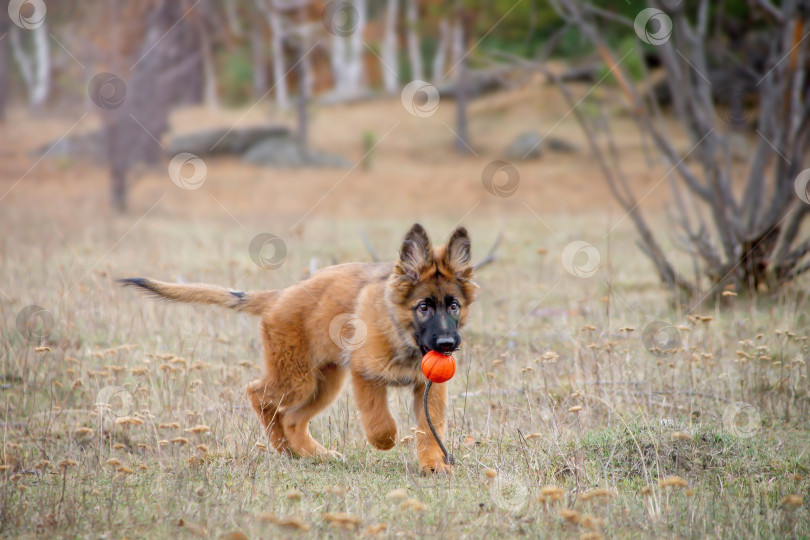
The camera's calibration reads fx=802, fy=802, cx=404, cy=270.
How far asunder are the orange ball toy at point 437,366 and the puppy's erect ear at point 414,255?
0.61 m

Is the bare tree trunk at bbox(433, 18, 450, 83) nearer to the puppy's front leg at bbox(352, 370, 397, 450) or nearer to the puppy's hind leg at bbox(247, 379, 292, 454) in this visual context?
the puppy's hind leg at bbox(247, 379, 292, 454)

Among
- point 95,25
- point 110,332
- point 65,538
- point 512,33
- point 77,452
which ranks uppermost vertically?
point 512,33

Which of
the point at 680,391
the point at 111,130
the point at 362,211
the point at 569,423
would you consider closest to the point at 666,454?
the point at 569,423

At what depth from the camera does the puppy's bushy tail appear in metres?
5.02

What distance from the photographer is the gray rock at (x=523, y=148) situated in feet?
98.2

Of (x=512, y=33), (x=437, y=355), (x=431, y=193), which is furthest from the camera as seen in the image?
(x=512, y=33)

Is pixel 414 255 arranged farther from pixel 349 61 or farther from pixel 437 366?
pixel 349 61

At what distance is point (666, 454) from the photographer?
4.50 meters

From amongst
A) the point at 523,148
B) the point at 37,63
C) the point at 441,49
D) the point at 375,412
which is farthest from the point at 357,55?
the point at 375,412

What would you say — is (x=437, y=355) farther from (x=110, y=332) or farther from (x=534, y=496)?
(x=110, y=332)

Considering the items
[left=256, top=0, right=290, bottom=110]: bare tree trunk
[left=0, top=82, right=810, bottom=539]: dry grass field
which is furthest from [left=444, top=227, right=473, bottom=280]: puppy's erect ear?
[left=256, top=0, right=290, bottom=110]: bare tree trunk

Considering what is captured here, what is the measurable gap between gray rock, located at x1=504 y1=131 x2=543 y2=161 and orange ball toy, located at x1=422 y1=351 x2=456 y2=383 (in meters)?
26.2

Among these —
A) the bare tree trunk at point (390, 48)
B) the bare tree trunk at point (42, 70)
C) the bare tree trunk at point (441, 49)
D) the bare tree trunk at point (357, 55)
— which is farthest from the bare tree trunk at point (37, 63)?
the bare tree trunk at point (441, 49)

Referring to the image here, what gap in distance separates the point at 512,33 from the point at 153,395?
26.5m
